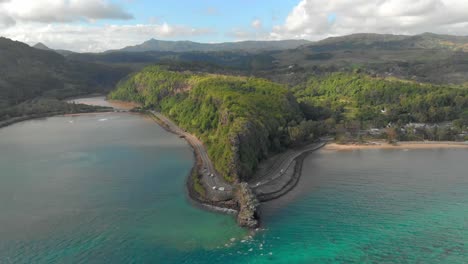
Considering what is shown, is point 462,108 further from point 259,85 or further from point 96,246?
point 96,246

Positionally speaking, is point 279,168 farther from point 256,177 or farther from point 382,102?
point 382,102

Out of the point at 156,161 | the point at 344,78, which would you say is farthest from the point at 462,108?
the point at 156,161

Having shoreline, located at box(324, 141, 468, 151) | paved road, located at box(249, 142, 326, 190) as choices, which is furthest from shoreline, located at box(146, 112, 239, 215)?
shoreline, located at box(324, 141, 468, 151)

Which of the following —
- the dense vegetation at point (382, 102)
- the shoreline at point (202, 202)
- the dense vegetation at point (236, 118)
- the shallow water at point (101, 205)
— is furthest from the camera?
the dense vegetation at point (382, 102)

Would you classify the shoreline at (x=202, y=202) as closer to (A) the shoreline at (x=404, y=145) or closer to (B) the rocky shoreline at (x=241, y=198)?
(B) the rocky shoreline at (x=241, y=198)

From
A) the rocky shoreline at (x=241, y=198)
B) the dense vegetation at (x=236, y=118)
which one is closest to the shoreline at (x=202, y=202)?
the rocky shoreline at (x=241, y=198)

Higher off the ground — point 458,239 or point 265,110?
point 265,110

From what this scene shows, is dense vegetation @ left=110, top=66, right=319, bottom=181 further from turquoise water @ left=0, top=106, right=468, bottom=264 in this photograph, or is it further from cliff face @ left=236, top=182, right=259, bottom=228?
turquoise water @ left=0, top=106, right=468, bottom=264

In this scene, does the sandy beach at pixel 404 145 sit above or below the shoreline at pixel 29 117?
below
